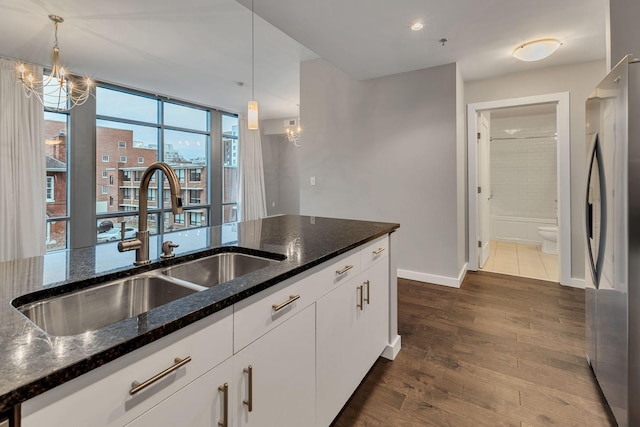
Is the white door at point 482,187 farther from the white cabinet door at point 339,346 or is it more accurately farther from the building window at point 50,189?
the building window at point 50,189

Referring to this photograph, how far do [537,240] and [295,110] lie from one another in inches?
218

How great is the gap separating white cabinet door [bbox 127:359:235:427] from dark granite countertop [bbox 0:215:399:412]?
0.56 feet

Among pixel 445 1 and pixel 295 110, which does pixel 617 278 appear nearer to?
pixel 445 1

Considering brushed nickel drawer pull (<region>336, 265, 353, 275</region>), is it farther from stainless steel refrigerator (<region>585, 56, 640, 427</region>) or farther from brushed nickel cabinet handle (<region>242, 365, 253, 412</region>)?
stainless steel refrigerator (<region>585, 56, 640, 427</region>)

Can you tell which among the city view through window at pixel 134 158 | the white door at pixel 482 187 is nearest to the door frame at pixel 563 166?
the white door at pixel 482 187

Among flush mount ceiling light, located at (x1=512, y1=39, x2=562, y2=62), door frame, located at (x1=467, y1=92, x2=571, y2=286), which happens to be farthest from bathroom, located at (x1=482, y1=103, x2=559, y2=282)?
flush mount ceiling light, located at (x1=512, y1=39, x2=562, y2=62)

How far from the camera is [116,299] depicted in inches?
43.0

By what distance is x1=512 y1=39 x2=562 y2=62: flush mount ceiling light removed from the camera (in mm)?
2863

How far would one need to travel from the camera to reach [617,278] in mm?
1444

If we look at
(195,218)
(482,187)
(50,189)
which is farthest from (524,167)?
(50,189)

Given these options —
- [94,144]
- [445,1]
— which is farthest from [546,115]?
[94,144]

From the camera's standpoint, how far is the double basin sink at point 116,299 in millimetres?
921

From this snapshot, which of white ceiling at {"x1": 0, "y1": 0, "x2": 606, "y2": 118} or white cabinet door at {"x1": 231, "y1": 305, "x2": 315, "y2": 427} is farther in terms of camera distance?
white ceiling at {"x1": 0, "y1": 0, "x2": 606, "y2": 118}

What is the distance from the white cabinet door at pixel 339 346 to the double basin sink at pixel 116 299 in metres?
0.37
